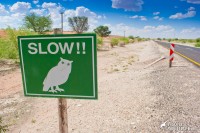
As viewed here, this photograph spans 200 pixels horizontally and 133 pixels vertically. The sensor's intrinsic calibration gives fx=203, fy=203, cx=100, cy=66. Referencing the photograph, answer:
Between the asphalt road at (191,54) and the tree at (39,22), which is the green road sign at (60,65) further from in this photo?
the tree at (39,22)

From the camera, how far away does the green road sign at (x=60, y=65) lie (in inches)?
73.0

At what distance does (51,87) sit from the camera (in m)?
1.99

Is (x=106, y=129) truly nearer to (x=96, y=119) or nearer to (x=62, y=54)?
(x=96, y=119)

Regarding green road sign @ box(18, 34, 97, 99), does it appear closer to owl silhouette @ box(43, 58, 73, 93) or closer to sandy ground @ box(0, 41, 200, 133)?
owl silhouette @ box(43, 58, 73, 93)

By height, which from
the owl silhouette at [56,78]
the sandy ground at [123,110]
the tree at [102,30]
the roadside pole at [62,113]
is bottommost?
the sandy ground at [123,110]

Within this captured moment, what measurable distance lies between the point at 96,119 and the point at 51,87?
Answer: 2.94 meters

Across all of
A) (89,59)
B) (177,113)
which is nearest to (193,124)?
(177,113)

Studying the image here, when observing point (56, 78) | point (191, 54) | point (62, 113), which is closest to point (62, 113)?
point (62, 113)

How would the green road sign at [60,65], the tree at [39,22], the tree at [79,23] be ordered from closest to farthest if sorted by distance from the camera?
the green road sign at [60,65] → the tree at [39,22] → the tree at [79,23]

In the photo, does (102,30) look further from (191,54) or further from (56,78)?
(56,78)

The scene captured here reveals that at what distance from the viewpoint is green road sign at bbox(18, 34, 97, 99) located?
1.85 meters

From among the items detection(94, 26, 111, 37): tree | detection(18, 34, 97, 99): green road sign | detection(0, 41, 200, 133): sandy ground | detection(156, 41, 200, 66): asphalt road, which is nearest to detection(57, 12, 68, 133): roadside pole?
detection(18, 34, 97, 99): green road sign

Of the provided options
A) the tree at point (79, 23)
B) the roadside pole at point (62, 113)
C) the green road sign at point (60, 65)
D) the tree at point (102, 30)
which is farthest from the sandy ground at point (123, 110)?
the tree at point (102, 30)

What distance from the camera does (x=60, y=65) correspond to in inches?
75.4
